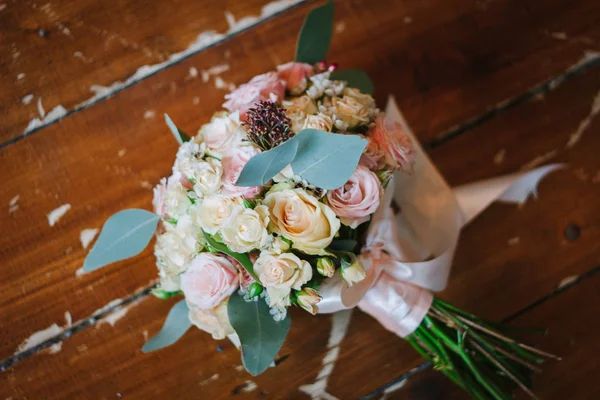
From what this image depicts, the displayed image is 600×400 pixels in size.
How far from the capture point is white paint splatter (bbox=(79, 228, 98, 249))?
81cm

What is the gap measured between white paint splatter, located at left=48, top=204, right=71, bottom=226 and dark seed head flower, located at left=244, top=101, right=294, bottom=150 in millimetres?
437

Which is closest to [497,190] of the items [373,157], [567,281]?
[567,281]

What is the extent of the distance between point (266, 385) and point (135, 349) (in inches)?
8.6

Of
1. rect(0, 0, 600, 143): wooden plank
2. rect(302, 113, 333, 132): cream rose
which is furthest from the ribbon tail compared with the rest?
rect(302, 113, 333, 132): cream rose

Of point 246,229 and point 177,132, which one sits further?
point 177,132

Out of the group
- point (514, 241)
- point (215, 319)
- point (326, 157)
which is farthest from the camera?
point (514, 241)

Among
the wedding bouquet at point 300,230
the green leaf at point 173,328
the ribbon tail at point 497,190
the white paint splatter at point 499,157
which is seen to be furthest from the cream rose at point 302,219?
the white paint splatter at point 499,157

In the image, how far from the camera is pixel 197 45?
866 mm

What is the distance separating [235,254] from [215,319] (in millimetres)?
111

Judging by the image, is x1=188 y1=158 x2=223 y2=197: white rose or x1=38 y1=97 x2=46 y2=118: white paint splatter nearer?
x1=188 y1=158 x2=223 y2=197: white rose

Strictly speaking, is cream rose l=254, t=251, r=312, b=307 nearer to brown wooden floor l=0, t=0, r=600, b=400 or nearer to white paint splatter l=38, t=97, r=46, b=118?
brown wooden floor l=0, t=0, r=600, b=400

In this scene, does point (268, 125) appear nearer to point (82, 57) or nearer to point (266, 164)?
point (266, 164)

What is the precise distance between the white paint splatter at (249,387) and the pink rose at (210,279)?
0.27 m

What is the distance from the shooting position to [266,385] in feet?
2.58
